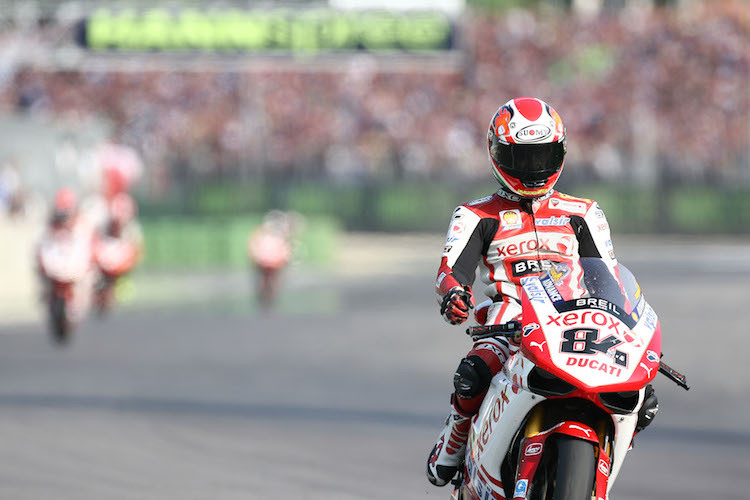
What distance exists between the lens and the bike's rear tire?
476cm

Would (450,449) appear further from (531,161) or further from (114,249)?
(114,249)

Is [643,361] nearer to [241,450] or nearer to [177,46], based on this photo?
[241,450]

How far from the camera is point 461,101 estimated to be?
2162 inches

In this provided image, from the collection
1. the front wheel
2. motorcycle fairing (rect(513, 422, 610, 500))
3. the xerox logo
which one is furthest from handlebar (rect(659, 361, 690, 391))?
the front wheel

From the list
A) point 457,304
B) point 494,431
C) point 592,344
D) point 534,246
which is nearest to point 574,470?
point 592,344

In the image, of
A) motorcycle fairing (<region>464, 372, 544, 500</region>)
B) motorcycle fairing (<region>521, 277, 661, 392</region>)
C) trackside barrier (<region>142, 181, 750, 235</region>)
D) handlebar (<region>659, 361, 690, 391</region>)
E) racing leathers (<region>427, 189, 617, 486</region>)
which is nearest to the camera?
motorcycle fairing (<region>521, 277, 661, 392</region>)

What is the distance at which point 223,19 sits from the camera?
1565 inches

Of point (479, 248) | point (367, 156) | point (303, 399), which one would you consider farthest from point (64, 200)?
point (367, 156)

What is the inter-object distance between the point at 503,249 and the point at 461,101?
49391mm

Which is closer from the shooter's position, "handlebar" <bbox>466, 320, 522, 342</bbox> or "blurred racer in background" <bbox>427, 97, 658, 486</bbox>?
"handlebar" <bbox>466, 320, 522, 342</bbox>

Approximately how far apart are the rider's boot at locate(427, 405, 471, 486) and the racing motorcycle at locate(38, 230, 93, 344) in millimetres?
9520

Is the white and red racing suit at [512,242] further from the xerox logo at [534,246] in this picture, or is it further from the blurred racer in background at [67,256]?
the blurred racer in background at [67,256]

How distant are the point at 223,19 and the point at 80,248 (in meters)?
25.0

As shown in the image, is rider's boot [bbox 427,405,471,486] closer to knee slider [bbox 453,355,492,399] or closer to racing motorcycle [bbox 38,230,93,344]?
knee slider [bbox 453,355,492,399]
